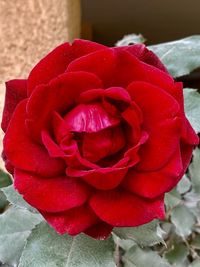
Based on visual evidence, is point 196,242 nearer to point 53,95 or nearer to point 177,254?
point 177,254

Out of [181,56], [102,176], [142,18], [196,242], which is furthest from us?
[142,18]

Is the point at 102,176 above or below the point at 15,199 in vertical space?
above

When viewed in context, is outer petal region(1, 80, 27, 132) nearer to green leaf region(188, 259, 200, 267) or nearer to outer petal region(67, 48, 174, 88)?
outer petal region(67, 48, 174, 88)

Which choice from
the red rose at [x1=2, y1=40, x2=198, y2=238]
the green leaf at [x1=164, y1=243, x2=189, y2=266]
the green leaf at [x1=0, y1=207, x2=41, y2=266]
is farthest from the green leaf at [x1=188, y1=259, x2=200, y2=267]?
the red rose at [x1=2, y1=40, x2=198, y2=238]

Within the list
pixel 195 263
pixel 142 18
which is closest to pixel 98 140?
pixel 195 263

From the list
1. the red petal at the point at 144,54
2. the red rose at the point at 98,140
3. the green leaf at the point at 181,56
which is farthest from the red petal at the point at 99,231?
the green leaf at the point at 181,56
